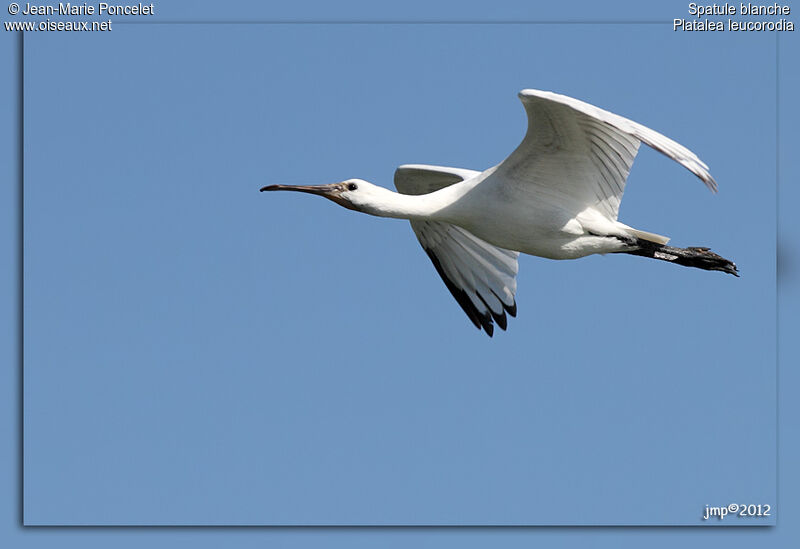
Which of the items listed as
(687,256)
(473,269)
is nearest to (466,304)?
(473,269)

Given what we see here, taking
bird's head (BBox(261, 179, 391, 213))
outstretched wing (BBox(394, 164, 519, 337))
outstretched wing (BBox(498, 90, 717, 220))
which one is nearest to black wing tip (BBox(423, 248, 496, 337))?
outstretched wing (BBox(394, 164, 519, 337))

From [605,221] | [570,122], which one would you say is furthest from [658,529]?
[570,122]

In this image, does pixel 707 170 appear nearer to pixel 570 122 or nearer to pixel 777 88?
pixel 570 122

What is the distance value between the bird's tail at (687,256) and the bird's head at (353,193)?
236 cm

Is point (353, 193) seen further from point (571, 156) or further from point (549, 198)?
point (571, 156)

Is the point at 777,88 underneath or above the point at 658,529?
above

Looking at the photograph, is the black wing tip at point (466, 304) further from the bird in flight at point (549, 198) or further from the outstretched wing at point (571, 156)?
the outstretched wing at point (571, 156)

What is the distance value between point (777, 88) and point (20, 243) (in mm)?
7122

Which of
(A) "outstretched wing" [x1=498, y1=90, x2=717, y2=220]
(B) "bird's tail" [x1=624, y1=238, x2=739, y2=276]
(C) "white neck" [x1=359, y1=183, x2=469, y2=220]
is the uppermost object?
(A) "outstretched wing" [x1=498, y1=90, x2=717, y2=220]

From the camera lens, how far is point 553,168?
1185 cm

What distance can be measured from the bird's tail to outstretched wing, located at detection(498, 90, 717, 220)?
0.45 m

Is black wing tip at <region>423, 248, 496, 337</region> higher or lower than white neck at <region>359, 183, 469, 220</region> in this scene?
lower

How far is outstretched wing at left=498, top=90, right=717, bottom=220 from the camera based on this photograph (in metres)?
11.2

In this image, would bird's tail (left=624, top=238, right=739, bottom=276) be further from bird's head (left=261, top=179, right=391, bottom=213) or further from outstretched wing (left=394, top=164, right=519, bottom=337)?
bird's head (left=261, top=179, right=391, bottom=213)
